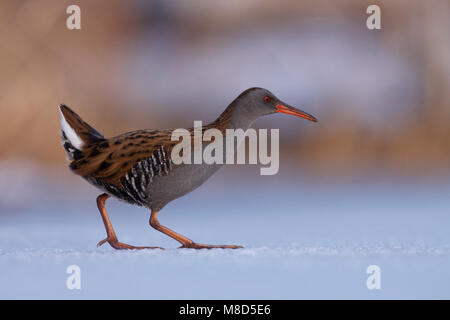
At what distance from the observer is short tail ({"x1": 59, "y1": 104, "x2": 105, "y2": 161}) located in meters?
2.15

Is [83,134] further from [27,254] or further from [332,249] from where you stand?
[332,249]

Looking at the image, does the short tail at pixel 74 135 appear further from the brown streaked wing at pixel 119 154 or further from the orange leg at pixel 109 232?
the orange leg at pixel 109 232

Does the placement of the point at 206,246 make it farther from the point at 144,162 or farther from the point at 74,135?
the point at 74,135

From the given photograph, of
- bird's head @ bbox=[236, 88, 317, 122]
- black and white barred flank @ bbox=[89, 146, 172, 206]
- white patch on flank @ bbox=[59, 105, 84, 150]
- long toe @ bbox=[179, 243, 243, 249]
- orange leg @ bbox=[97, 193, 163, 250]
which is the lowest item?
long toe @ bbox=[179, 243, 243, 249]

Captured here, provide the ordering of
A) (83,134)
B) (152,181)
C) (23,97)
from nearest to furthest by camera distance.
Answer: (152,181) → (83,134) → (23,97)

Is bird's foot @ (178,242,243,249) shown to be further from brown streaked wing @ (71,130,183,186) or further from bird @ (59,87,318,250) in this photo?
brown streaked wing @ (71,130,183,186)

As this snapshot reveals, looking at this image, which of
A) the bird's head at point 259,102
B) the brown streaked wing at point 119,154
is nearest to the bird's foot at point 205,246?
the brown streaked wing at point 119,154

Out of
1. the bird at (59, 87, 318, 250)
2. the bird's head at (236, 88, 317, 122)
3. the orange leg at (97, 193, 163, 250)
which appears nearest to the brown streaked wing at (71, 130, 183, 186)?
the bird at (59, 87, 318, 250)

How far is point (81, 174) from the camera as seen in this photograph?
209 cm

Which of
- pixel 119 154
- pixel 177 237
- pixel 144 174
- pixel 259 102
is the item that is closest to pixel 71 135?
pixel 119 154

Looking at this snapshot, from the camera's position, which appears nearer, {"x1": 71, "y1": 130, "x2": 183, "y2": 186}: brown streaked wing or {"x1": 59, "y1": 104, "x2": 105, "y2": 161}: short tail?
{"x1": 71, "y1": 130, "x2": 183, "y2": 186}: brown streaked wing

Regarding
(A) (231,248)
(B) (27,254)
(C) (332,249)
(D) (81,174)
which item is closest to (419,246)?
(C) (332,249)

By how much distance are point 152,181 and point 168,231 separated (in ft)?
0.61

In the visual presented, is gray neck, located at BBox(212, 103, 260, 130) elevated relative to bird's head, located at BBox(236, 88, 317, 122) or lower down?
lower down
